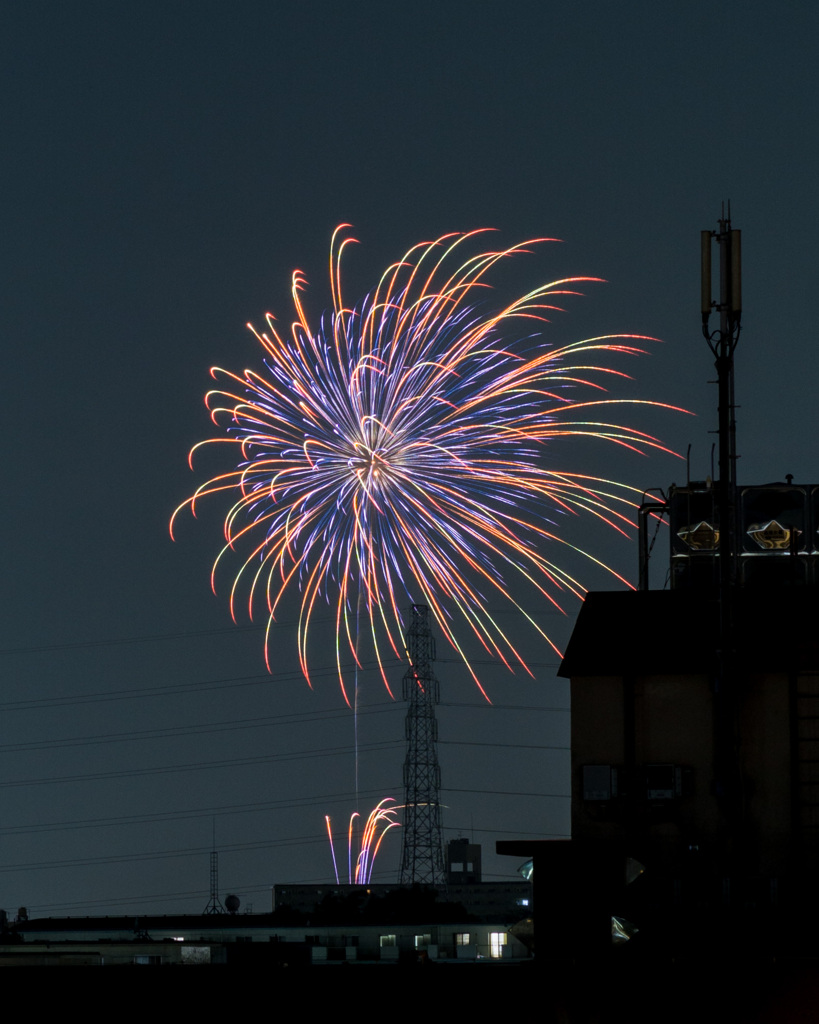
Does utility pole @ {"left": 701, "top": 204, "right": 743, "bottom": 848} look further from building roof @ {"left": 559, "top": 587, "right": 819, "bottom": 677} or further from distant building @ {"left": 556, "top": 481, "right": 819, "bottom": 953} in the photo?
building roof @ {"left": 559, "top": 587, "right": 819, "bottom": 677}

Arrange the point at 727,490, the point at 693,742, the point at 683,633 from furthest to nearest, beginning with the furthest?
the point at 683,633
the point at 693,742
the point at 727,490

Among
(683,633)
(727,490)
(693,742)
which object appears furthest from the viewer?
(683,633)

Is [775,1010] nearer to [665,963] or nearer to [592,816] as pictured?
[665,963]

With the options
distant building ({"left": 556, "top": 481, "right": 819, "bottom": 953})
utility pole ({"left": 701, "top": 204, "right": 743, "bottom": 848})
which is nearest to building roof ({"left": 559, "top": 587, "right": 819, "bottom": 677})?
distant building ({"left": 556, "top": 481, "right": 819, "bottom": 953})

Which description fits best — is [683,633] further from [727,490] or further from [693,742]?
[727,490]

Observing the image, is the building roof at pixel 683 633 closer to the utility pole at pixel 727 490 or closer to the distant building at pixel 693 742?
the distant building at pixel 693 742

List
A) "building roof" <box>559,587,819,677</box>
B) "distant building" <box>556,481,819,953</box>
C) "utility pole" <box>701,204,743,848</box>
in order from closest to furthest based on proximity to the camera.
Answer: "utility pole" <box>701,204,743,848</box> < "distant building" <box>556,481,819,953</box> < "building roof" <box>559,587,819,677</box>

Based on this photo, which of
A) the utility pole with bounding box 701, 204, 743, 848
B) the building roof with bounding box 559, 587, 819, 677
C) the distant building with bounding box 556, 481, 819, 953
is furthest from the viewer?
the building roof with bounding box 559, 587, 819, 677

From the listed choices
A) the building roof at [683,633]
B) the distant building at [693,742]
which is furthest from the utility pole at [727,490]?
the building roof at [683,633]

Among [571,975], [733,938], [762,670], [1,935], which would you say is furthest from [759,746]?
[1,935]

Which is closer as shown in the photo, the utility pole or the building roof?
the utility pole

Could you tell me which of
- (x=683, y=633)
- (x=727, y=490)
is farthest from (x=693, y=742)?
(x=727, y=490)
